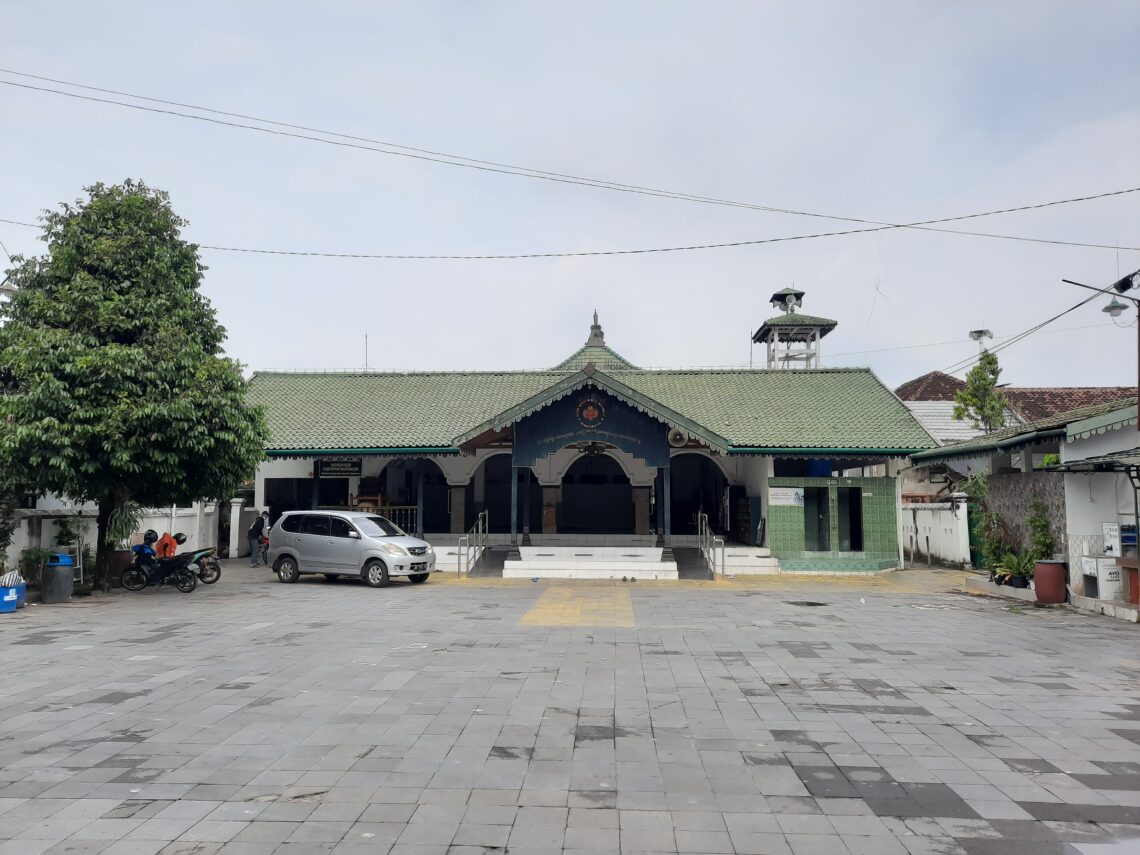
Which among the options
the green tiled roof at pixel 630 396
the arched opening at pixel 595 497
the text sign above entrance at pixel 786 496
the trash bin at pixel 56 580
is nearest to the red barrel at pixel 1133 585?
the green tiled roof at pixel 630 396

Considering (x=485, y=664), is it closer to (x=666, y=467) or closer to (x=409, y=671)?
(x=409, y=671)

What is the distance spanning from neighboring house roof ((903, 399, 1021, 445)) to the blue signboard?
17645 millimetres

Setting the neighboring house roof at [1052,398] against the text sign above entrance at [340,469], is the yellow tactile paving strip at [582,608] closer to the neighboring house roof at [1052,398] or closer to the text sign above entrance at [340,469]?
the text sign above entrance at [340,469]

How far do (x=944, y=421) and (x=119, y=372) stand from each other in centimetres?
3376

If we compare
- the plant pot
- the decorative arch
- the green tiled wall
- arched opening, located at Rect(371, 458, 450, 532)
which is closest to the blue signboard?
the decorative arch

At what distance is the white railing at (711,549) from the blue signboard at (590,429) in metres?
2.32

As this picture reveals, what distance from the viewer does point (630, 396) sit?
2039 centimetres

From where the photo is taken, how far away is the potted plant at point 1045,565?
1460 centimetres

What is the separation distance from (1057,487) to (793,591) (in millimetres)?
5381

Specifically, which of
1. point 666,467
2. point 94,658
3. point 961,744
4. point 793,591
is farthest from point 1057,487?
point 94,658

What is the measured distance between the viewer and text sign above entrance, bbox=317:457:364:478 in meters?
23.4

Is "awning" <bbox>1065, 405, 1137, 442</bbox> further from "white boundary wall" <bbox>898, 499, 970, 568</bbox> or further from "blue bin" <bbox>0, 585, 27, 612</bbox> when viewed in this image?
"blue bin" <bbox>0, 585, 27, 612</bbox>

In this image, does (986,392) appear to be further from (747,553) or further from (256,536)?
(256,536)

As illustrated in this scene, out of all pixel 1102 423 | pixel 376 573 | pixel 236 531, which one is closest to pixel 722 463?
pixel 376 573
